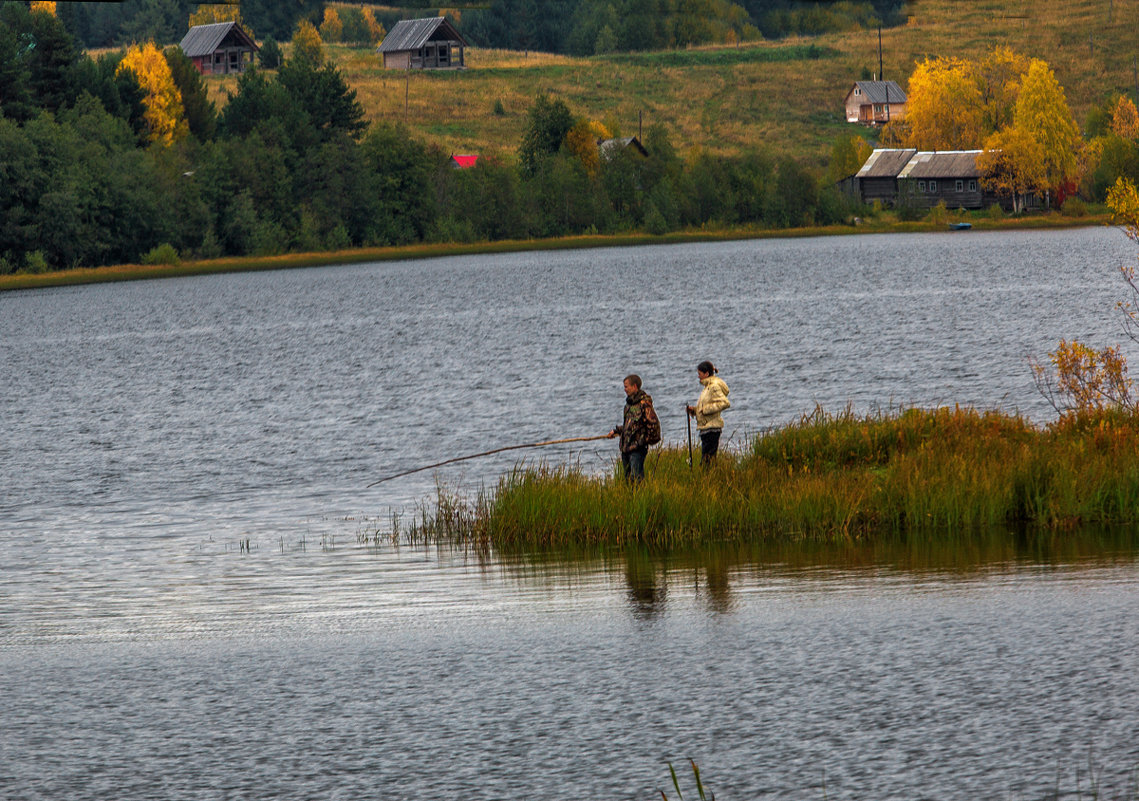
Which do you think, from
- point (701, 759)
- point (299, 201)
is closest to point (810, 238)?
point (299, 201)

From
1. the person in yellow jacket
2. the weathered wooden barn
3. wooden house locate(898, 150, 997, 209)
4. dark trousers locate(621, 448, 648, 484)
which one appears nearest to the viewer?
dark trousers locate(621, 448, 648, 484)

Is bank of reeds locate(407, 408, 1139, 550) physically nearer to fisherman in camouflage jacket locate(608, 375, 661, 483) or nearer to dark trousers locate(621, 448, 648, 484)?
dark trousers locate(621, 448, 648, 484)

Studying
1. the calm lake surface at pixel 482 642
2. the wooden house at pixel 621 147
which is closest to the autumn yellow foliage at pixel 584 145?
the wooden house at pixel 621 147

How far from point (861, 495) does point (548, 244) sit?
13550 cm

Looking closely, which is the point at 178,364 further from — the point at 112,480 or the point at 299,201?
the point at 299,201

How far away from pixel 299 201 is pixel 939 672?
135007 mm

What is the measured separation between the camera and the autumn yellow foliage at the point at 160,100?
145625 millimetres

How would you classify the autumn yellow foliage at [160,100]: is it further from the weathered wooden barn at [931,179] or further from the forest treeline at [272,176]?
the weathered wooden barn at [931,179]

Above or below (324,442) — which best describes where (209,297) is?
above

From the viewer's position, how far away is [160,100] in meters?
147

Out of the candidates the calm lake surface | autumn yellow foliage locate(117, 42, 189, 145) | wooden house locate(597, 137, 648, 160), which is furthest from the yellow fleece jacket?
wooden house locate(597, 137, 648, 160)

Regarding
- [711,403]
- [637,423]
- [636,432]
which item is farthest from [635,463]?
[711,403]

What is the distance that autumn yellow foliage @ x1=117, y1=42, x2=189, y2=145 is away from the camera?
145625 millimetres

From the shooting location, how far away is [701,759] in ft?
38.8
